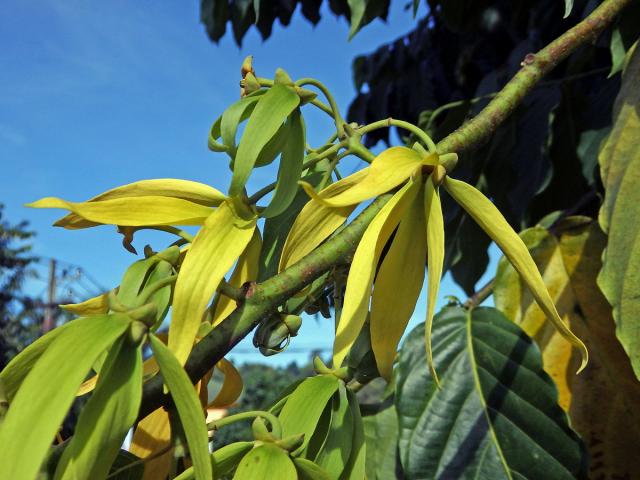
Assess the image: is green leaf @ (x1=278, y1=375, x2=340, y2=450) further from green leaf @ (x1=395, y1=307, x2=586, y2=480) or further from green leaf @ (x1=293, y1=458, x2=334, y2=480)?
green leaf @ (x1=395, y1=307, x2=586, y2=480)

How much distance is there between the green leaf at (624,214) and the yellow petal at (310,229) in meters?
0.36

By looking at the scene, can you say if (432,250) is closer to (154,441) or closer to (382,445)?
(154,441)

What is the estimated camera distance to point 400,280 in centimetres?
37

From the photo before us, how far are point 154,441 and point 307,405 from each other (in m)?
0.11

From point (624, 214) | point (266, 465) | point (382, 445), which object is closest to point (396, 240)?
point (266, 465)

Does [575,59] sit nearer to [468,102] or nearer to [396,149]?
[468,102]

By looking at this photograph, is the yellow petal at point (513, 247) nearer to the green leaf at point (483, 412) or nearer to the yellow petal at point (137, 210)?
the yellow petal at point (137, 210)

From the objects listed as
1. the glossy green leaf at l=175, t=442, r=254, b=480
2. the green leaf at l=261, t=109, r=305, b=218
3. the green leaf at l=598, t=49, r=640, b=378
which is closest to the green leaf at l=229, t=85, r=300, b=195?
the green leaf at l=261, t=109, r=305, b=218

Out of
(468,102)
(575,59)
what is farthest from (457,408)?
(575,59)

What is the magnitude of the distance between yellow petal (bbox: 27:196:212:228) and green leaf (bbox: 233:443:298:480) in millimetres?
118

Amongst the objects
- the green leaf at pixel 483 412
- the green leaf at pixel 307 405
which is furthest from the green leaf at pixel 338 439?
the green leaf at pixel 483 412

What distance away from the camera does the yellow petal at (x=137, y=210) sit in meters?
0.35

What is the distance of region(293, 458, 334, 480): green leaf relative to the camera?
347 millimetres

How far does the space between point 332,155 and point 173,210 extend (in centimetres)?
12
